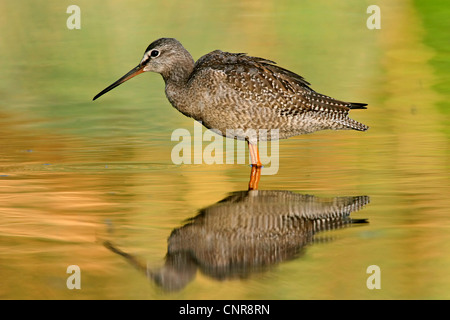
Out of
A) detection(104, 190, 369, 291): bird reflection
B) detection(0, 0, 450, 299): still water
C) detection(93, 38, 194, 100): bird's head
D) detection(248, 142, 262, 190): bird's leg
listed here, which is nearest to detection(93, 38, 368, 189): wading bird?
detection(248, 142, 262, 190): bird's leg

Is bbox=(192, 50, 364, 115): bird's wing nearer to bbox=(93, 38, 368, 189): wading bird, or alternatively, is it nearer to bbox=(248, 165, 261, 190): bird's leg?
bbox=(93, 38, 368, 189): wading bird

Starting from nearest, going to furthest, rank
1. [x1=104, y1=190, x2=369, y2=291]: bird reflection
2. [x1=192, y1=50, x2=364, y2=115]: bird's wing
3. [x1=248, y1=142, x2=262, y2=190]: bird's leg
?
[x1=104, y1=190, x2=369, y2=291]: bird reflection, [x1=248, y1=142, x2=262, y2=190]: bird's leg, [x1=192, y1=50, x2=364, y2=115]: bird's wing

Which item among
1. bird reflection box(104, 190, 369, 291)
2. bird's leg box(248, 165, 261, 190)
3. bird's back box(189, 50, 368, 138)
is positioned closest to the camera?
bird reflection box(104, 190, 369, 291)

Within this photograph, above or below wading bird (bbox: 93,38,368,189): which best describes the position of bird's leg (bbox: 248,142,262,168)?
below

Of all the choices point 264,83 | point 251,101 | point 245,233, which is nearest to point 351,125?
point 264,83

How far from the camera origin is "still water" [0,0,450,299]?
7766 mm

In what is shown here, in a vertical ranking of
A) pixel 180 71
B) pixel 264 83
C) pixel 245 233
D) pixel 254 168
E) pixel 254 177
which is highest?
pixel 180 71

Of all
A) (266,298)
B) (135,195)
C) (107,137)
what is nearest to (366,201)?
(135,195)

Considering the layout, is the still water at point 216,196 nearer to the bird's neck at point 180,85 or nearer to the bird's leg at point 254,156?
the bird's leg at point 254,156

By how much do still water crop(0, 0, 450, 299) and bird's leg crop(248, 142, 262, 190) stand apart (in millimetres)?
160

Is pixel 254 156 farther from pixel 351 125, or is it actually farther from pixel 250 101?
pixel 351 125

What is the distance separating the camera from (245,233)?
9172 millimetres

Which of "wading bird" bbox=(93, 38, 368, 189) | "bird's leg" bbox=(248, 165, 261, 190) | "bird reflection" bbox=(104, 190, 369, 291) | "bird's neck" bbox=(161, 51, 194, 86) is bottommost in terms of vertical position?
"bird reflection" bbox=(104, 190, 369, 291)

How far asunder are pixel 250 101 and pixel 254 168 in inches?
40.5
